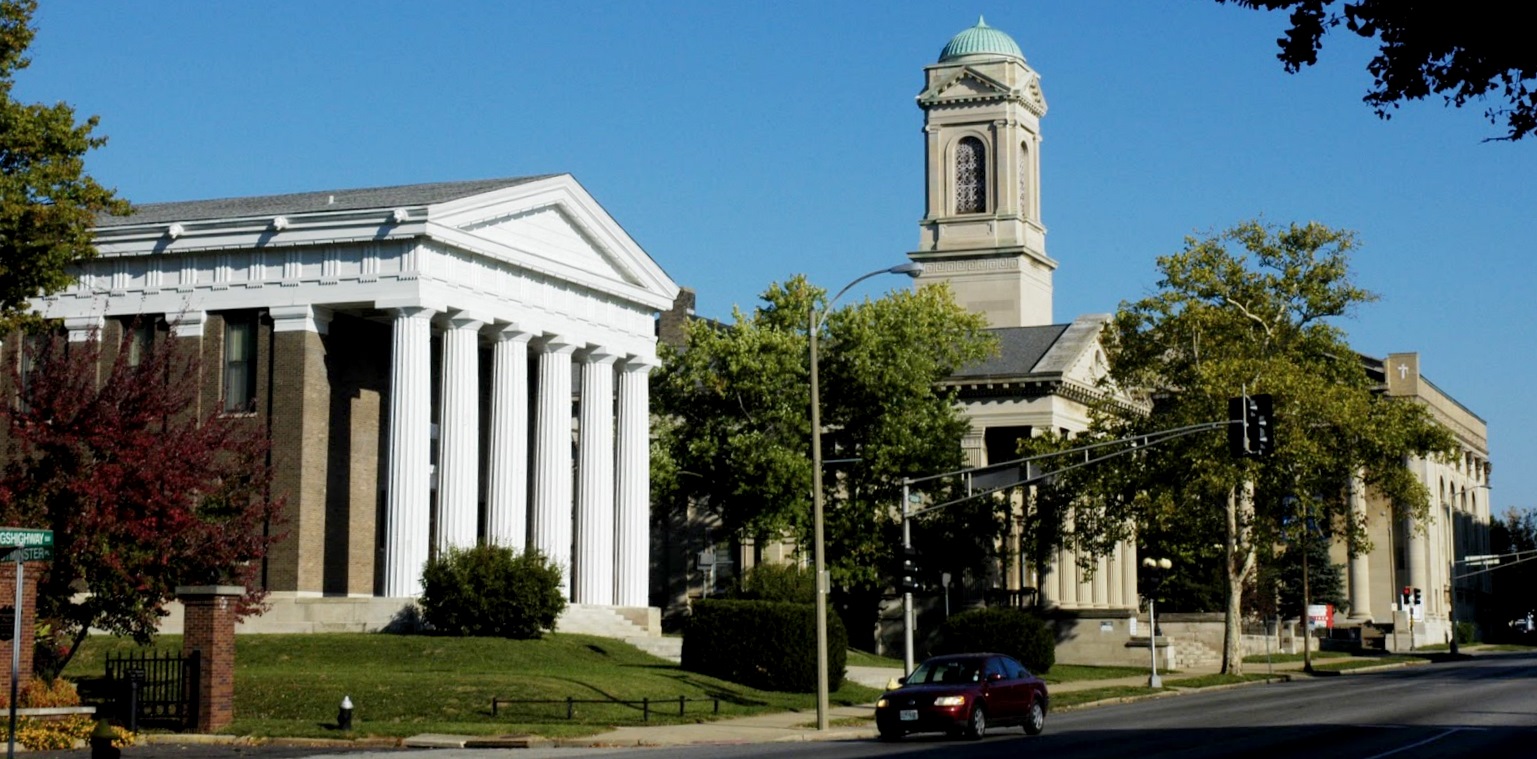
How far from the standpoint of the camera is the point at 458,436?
5747 centimetres

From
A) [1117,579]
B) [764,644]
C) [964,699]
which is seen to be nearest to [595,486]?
[764,644]

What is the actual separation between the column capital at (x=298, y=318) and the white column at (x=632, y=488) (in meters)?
12.8

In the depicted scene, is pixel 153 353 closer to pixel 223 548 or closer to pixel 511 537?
pixel 223 548

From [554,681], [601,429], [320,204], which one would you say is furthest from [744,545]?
[554,681]

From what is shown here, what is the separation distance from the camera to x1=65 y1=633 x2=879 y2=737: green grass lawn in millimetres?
37625

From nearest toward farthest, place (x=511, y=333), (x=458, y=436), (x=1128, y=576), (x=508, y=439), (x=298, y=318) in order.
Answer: (x=298, y=318), (x=458, y=436), (x=508, y=439), (x=511, y=333), (x=1128, y=576)

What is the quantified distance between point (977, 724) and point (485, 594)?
21724 mm

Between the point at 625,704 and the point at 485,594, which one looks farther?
the point at 485,594

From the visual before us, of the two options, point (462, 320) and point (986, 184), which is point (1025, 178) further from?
point (462, 320)

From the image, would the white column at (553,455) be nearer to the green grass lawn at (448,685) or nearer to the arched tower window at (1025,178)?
the green grass lawn at (448,685)

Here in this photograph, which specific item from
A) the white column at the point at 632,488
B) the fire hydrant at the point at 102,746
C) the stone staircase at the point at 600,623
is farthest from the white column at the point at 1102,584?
the fire hydrant at the point at 102,746

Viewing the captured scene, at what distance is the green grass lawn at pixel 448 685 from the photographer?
37625mm

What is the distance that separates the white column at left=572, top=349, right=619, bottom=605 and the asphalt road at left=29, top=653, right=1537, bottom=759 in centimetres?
1999

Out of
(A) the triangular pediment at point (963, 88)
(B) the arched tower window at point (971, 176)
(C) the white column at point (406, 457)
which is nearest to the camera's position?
(C) the white column at point (406, 457)
